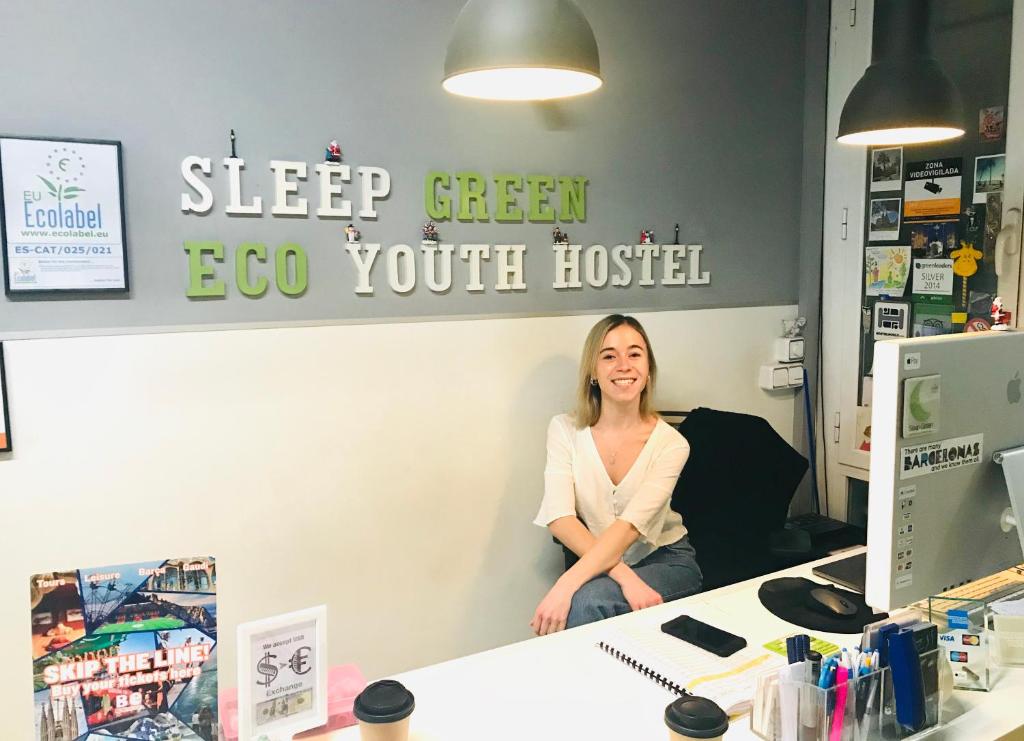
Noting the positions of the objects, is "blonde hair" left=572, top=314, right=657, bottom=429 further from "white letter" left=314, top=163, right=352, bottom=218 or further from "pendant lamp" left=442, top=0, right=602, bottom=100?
"pendant lamp" left=442, top=0, right=602, bottom=100

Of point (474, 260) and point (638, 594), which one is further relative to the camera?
point (474, 260)

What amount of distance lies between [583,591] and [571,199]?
4.38 feet

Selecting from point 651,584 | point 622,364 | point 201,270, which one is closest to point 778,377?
point 622,364

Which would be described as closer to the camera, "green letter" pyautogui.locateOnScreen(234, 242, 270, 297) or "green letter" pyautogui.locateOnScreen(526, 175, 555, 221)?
"green letter" pyautogui.locateOnScreen(234, 242, 270, 297)

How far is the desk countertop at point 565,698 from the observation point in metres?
1.29

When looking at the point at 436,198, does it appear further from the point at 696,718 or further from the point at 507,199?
the point at 696,718

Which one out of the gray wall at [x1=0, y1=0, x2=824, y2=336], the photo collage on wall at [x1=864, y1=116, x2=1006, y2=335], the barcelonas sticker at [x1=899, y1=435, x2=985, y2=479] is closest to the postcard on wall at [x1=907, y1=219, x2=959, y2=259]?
the photo collage on wall at [x1=864, y1=116, x2=1006, y2=335]

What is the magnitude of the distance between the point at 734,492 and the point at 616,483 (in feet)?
1.72

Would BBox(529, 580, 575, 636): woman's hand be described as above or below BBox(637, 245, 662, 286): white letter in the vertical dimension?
below

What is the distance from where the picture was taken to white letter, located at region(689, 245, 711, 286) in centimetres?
319

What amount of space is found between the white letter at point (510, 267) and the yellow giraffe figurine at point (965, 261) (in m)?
1.56

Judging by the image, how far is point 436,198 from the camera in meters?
2.63

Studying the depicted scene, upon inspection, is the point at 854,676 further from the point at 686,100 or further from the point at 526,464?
the point at 686,100

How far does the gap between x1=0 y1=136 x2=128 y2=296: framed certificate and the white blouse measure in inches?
53.2
